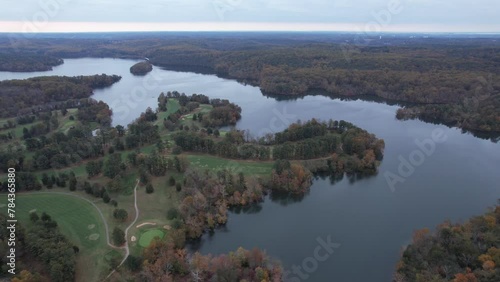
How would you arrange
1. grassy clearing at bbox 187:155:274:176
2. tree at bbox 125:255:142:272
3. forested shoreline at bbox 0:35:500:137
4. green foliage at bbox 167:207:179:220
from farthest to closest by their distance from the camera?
1. forested shoreline at bbox 0:35:500:137
2. grassy clearing at bbox 187:155:274:176
3. green foliage at bbox 167:207:179:220
4. tree at bbox 125:255:142:272

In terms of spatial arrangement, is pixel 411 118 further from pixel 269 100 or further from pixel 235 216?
pixel 235 216

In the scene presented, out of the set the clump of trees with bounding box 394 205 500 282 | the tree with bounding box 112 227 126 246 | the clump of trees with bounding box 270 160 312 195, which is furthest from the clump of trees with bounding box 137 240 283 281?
the clump of trees with bounding box 270 160 312 195

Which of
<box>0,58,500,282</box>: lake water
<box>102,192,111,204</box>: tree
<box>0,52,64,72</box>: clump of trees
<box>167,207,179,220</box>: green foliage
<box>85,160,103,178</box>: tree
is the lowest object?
<box>0,58,500,282</box>: lake water

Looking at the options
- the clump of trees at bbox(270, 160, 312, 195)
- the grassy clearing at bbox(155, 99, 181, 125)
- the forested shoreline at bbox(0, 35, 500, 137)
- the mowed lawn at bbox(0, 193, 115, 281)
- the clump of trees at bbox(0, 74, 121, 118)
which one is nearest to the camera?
the mowed lawn at bbox(0, 193, 115, 281)

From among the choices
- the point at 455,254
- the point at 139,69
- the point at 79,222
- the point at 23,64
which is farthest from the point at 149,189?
the point at 23,64

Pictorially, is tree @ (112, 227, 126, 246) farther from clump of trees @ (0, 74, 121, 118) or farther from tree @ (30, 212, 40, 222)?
clump of trees @ (0, 74, 121, 118)

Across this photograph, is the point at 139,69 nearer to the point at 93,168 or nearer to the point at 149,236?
the point at 93,168

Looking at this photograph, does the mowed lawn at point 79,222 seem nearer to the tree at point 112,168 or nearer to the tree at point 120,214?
the tree at point 120,214
